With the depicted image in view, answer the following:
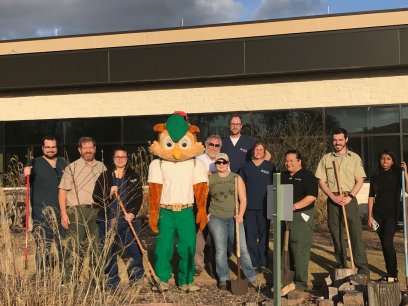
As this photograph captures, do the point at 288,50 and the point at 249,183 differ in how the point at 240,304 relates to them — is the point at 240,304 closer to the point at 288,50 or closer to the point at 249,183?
the point at 249,183

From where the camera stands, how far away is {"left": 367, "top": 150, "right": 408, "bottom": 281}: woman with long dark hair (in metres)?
6.45

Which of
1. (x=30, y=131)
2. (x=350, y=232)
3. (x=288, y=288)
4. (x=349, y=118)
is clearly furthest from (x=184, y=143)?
(x=30, y=131)

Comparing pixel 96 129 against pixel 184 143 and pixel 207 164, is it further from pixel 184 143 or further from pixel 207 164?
pixel 184 143

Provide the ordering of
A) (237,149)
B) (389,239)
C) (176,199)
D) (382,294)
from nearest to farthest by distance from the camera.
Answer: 1. (382,294)
2. (176,199)
3. (389,239)
4. (237,149)

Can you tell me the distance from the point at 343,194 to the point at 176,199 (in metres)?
2.03

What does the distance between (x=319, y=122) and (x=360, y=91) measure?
4.39 ft

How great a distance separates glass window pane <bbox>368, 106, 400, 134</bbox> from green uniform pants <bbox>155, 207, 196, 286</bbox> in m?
9.84

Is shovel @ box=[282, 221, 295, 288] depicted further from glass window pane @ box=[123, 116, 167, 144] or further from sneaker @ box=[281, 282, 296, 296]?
glass window pane @ box=[123, 116, 167, 144]

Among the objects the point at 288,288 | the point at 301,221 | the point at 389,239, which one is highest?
the point at 301,221

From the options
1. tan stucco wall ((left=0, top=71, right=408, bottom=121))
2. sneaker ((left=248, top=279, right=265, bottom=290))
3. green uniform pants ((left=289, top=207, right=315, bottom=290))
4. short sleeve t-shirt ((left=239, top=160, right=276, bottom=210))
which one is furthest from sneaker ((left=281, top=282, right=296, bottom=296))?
tan stucco wall ((left=0, top=71, right=408, bottom=121))

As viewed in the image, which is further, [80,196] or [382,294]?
[80,196]

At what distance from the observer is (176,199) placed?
6.18 m

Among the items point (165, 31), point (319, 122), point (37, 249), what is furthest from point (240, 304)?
point (165, 31)

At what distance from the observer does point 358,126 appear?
15.0 m
